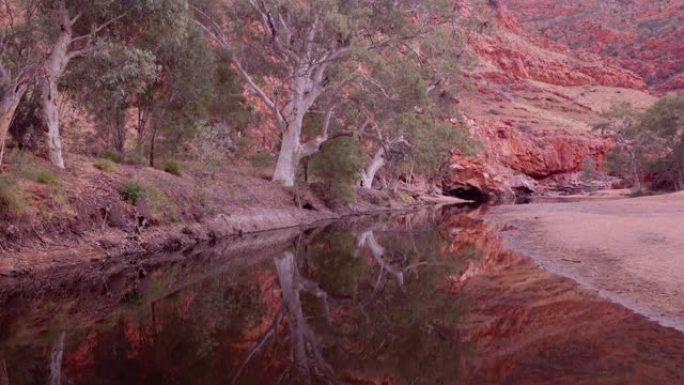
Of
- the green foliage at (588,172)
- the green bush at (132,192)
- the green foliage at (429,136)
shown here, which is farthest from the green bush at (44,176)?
the green foliage at (588,172)

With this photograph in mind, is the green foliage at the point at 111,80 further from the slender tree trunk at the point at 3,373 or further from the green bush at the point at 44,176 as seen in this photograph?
the slender tree trunk at the point at 3,373

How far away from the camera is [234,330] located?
624 centimetres

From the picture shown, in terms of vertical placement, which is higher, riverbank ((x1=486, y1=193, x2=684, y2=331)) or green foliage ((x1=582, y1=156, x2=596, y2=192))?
green foliage ((x1=582, y1=156, x2=596, y2=192))

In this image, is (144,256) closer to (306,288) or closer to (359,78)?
(306,288)

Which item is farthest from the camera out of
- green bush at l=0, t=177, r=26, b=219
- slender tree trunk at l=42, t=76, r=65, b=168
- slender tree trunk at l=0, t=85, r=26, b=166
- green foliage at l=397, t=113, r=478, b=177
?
green foliage at l=397, t=113, r=478, b=177

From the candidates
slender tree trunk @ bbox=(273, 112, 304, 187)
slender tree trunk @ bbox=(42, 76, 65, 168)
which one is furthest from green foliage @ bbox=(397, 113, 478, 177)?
slender tree trunk @ bbox=(42, 76, 65, 168)

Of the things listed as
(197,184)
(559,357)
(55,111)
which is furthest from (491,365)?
(197,184)

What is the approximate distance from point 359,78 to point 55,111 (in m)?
15.3

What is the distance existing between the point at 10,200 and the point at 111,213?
284 centimetres

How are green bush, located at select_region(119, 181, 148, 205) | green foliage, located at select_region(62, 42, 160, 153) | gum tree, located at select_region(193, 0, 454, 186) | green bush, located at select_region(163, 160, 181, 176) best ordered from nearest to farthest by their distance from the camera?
green bush, located at select_region(119, 181, 148, 205), green foliage, located at select_region(62, 42, 160, 153), green bush, located at select_region(163, 160, 181, 176), gum tree, located at select_region(193, 0, 454, 186)

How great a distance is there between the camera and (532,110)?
3332 inches

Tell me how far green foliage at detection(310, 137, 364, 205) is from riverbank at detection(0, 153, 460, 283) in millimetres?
5645

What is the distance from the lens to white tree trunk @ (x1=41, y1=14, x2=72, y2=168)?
1262 cm

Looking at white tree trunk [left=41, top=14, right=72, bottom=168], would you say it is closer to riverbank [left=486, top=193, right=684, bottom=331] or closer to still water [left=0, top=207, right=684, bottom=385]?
still water [left=0, top=207, right=684, bottom=385]
